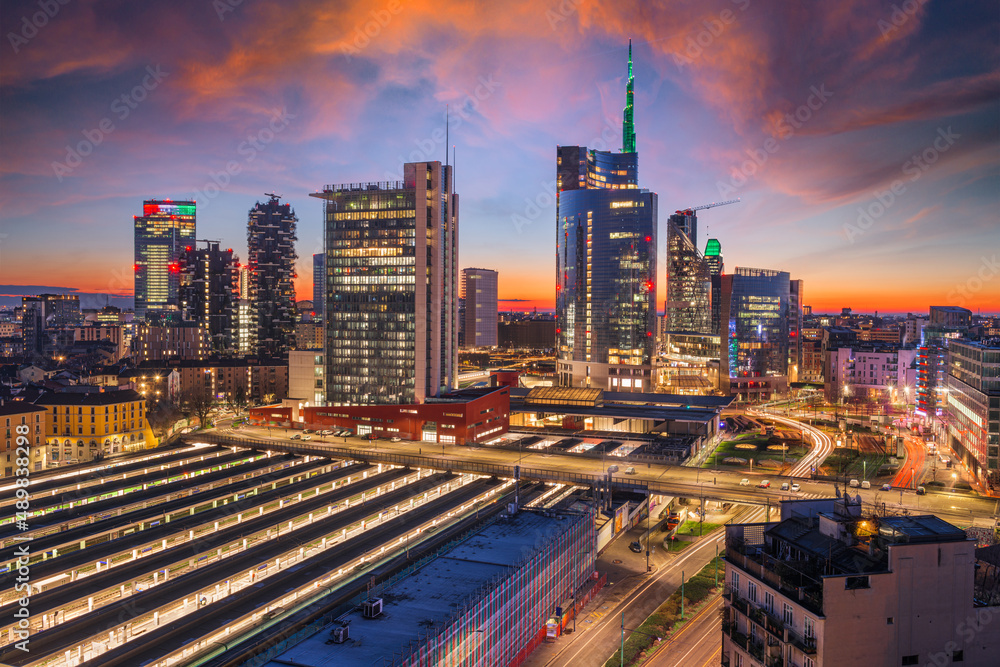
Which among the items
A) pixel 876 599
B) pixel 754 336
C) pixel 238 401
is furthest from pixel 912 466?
pixel 238 401

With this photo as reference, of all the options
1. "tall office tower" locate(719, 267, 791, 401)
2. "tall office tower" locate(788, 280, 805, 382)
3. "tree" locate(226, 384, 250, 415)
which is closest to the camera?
"tree" locate(226, 384, 250, 415)

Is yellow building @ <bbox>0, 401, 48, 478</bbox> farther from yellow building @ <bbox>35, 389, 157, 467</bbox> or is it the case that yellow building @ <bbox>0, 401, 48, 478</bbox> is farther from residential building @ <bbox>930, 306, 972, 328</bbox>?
residential building @ <bbox>930, 306, 972, 328</bbox>

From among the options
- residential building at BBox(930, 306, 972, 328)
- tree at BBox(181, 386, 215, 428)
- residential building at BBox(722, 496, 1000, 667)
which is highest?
residential building at BBox(930, 306, 972, 328)

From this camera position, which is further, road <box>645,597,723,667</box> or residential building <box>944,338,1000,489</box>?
residential building <box>944,338,1000,489</box>

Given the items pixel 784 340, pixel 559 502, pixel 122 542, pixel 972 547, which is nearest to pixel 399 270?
pixel 559 502

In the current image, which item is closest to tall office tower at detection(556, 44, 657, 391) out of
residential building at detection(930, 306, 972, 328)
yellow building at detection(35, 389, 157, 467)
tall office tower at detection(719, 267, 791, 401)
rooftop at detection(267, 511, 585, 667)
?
tall office tower at detection(719, 267, 791, 401)

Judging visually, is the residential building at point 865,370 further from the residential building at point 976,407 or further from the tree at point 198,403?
the tree at point 198,403

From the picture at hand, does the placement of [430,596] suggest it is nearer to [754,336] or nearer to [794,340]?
[754,336]
